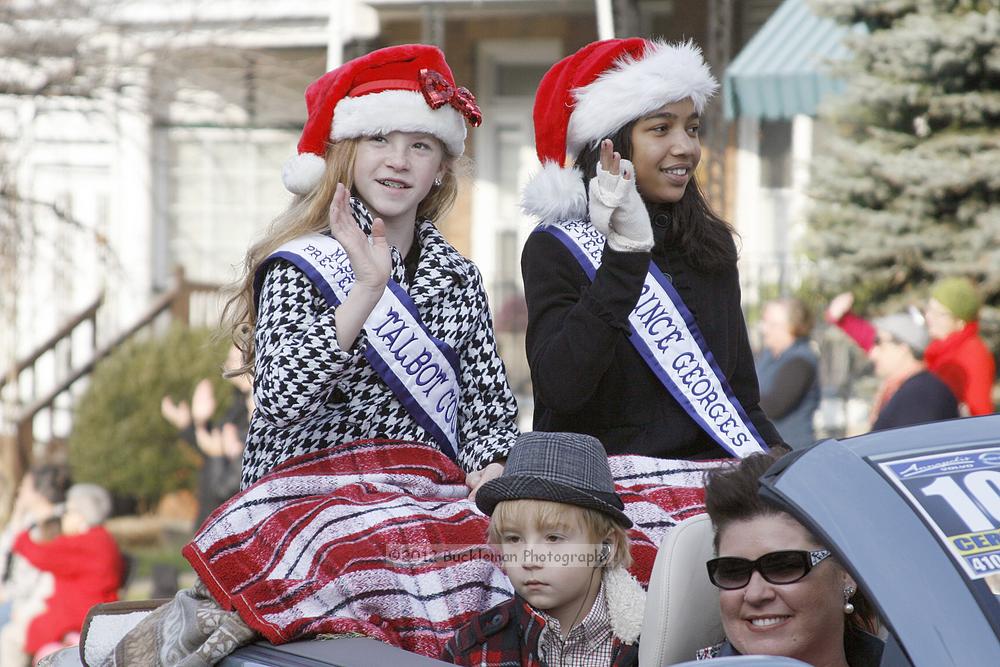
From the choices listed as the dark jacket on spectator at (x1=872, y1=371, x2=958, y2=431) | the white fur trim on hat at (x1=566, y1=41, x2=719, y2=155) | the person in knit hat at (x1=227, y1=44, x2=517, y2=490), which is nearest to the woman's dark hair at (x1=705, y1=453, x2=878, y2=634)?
the person in knit hat at (x1=227, y1=44, x2=517, y2=490)

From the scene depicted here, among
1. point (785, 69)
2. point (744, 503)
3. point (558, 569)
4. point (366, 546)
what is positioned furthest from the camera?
point (785, 69)

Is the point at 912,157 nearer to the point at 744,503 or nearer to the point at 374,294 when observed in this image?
the point at 374,294

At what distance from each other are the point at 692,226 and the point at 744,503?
4.13ft

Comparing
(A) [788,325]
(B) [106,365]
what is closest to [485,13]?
(B) [106,365]

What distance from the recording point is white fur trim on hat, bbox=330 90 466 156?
11.6 feet

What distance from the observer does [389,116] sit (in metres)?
3.53

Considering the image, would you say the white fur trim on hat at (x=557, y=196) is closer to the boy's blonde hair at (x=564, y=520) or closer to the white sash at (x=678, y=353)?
the white sash at (x=678, y=353)

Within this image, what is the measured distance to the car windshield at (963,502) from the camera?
2.05m

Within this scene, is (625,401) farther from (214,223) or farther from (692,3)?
(214,223)

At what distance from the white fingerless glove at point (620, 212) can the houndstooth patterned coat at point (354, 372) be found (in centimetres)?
54

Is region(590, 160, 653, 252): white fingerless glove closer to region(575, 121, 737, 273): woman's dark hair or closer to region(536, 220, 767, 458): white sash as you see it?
region(536, 220, 767, 458): white sash

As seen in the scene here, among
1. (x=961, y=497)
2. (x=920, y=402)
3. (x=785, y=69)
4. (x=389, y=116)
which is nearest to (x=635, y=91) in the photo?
(x=389, y=116)

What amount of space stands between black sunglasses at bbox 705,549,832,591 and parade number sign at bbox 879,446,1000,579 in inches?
8.5

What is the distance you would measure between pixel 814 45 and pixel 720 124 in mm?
976
